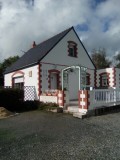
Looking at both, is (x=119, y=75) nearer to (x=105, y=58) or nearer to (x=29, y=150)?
(x=29, y=150)

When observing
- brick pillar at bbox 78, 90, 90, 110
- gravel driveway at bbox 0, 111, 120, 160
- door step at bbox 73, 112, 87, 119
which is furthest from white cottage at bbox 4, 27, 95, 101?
gravel driveway at bbox 0, 111, 120, 160

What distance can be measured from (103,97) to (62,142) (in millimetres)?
5973

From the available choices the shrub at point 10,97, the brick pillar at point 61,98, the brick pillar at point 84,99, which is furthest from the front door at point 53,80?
the brick pillar at point 84,99

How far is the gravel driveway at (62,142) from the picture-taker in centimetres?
480

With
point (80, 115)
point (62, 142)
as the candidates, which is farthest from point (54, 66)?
point (62, 142)

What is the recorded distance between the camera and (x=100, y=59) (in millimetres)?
43469

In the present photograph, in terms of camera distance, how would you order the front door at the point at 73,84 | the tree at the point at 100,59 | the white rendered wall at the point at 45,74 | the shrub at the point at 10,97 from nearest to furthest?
the shrub at the point at 10,97, the white rendered wall at the point at 45,74, the front door at the point at 73,84, the tree at the point at 100,59

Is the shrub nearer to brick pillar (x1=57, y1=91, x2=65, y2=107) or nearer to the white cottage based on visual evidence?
the white cottage

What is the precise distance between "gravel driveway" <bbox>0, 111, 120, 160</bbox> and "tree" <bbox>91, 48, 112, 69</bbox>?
116 ft

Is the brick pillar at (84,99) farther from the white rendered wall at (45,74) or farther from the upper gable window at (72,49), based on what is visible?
the upper gable window at (72,49)

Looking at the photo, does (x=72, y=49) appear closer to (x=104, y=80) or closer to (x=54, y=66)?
(x=54, y=66)

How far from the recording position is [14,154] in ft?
16.2

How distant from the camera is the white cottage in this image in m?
15.3

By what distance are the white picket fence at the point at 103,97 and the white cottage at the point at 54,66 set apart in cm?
474
